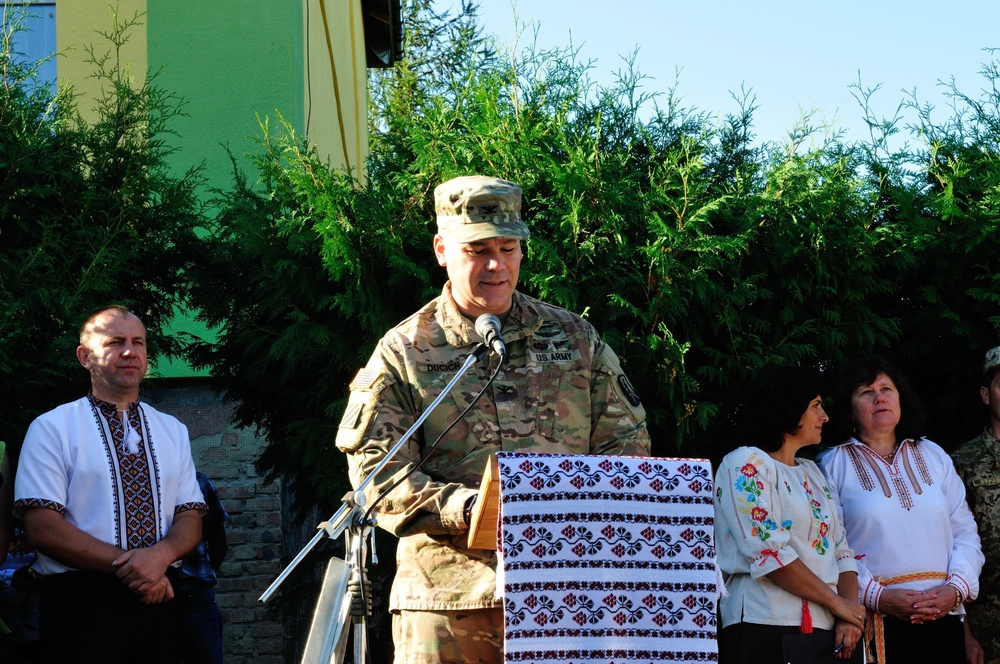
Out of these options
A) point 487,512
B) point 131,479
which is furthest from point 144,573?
point 487,512

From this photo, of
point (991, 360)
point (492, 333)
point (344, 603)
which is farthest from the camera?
point (991, 360)

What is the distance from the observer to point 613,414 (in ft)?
12.7

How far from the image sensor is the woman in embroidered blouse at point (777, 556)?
4.70 meters

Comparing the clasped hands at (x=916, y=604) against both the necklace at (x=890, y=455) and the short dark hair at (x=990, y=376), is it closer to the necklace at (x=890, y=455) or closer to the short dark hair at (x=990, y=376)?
the necklace at (x=890, y=455)

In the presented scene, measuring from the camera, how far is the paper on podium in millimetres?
3148

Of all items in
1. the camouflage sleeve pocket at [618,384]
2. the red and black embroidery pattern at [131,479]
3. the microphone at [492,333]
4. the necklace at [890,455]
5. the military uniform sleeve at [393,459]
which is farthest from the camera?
the necklace at [890,455]

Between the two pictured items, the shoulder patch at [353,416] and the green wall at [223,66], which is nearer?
the shoulder patch at [353,416]

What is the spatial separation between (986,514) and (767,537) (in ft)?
4.64

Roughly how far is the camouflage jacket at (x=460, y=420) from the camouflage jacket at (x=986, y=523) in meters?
2.36

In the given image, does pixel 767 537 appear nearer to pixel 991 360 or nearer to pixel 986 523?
pixel 986 523

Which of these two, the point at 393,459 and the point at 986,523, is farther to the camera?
the point at 986,523

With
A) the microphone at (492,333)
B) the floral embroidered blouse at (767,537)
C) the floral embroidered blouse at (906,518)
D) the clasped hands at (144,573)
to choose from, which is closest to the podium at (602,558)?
the microphone at (492,333)

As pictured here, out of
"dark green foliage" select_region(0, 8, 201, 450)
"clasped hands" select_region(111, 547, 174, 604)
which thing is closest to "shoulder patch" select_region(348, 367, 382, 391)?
"clasped hands" select_region(111, 547, 174, 604)

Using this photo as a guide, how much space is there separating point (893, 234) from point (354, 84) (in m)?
9.08
